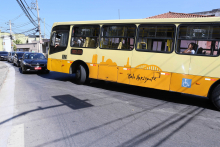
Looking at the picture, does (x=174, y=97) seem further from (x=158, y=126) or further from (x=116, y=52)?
(x=158, y=126)

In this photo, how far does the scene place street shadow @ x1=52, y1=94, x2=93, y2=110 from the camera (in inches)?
210

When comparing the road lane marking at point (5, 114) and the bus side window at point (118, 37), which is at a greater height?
the bus side window at point (118, 37)

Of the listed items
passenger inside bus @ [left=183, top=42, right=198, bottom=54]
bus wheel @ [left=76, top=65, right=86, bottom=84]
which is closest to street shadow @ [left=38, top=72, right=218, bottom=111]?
bus wheel @ [left=76, top=65, right=86, bottom=84]

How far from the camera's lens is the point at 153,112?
509 centimetres

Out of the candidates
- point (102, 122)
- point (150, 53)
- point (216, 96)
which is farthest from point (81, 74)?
point (216, 96)

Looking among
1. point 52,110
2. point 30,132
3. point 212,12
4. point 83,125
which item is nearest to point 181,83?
point 83,125

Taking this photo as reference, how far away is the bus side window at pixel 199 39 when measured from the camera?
5527mm

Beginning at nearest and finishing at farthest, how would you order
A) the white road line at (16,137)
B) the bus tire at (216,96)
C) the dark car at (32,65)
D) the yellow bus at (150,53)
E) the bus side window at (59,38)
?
the white road line at (16,137)
the bus tire at (216,96)
the yellow bus at (150,53)
the bus side window at (59,38)
the dark car at (32,65)

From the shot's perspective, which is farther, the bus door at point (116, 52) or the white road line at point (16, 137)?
the bus door at point (116, 52)

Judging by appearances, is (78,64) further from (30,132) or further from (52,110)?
(30,132)

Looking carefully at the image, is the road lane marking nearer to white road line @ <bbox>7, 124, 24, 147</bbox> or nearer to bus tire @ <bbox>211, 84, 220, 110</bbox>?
white road line @ <bbox>7, 124, 24, 147</bbox>

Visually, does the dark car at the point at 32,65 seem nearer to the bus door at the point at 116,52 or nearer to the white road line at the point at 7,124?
the bus door at the point at 116,52

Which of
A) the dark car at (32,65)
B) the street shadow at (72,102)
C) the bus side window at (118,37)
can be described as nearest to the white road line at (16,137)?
the street shadow at (72,102)

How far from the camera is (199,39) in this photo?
19.0 feet
